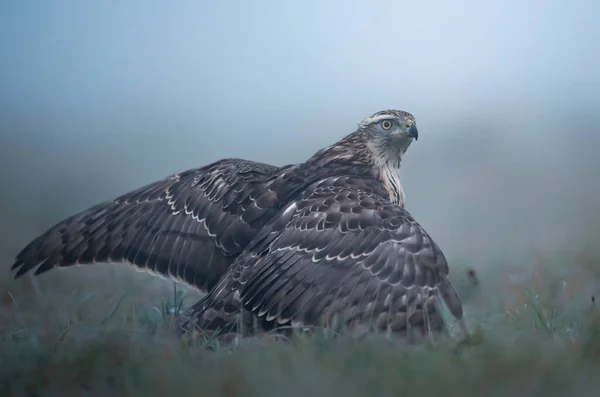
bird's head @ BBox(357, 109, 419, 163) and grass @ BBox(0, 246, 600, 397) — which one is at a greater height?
bird's head @ BBox(357, 109, 419, 163)

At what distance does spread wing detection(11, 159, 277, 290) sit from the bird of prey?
0.03 ft

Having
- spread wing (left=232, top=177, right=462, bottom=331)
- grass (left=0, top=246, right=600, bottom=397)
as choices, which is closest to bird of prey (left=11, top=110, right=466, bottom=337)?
spread wing (left=232, top=177, right=462, bottom=331)

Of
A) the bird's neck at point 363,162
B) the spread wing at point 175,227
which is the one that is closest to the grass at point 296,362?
the spread wing at point 175,227

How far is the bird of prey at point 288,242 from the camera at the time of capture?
588 cm

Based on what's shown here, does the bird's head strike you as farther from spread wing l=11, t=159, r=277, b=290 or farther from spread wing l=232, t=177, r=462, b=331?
spread wing l=232, t=177, r=462, b=331

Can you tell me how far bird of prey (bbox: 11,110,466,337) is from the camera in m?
5.88

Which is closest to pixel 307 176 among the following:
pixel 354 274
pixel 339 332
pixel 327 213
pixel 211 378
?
pixel 327 213

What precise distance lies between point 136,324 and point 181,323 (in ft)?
1.45

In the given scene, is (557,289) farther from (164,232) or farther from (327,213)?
(164,232)

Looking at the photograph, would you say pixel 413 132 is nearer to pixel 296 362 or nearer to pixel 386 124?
pixel 386 124

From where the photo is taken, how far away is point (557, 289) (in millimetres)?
8172

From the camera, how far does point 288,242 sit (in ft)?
21.1

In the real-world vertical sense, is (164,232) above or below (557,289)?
above

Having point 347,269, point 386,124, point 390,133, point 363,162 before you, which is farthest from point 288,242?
point 386,124
